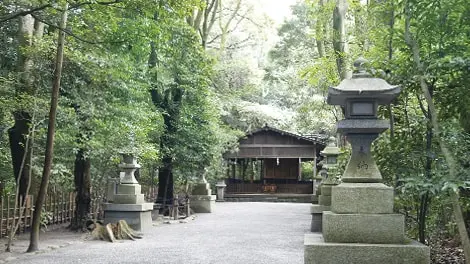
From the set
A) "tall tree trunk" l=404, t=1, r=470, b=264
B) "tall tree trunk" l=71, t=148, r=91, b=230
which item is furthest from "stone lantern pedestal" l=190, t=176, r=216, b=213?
"tall tree trunk" l=404, t=1, r=470, b=264

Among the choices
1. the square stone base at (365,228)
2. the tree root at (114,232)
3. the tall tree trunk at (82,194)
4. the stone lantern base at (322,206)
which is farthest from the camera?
the tall tree trunk at (82,194)

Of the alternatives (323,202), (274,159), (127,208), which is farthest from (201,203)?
(274,159)

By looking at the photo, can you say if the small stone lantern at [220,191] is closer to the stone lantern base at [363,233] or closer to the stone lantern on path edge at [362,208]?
the stone lantern on path edge at [362,208]

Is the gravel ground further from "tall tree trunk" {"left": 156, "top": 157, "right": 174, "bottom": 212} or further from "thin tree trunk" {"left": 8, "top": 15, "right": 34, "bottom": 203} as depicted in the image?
"tall tree trunk" {"left": 156, "top": 157, "right": 174, "bottom": 212}

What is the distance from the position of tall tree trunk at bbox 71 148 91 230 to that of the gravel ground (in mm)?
1995

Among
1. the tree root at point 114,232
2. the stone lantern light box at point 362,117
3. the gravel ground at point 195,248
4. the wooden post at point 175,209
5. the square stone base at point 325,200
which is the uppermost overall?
the stone lantern light box at point 362,117

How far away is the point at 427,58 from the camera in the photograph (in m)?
6.91

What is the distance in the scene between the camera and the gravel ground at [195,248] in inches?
368

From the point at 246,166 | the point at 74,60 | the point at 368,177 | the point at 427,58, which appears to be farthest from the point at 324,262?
the point at 246,166

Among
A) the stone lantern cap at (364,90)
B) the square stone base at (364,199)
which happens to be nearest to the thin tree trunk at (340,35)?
the stone lantern cap at (364,90)

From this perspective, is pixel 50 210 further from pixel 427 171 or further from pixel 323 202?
pixel 427 171

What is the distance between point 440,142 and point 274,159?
27926mm

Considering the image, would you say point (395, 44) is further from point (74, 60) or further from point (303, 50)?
point (303, 50)

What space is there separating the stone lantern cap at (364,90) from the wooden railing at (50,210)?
8700mm
